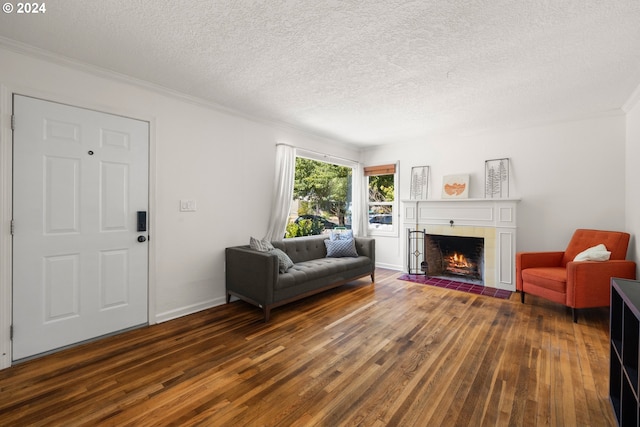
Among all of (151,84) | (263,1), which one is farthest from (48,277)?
(263,1)

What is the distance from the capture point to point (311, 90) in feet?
10.3

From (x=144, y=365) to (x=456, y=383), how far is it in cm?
237

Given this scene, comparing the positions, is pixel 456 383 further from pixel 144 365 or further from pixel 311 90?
pixel 311 90

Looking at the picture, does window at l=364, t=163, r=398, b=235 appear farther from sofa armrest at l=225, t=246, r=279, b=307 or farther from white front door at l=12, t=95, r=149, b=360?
white front door at l=12, t=95, r=149, b=360

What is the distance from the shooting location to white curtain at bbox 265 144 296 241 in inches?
166

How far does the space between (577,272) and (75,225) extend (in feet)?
16.5

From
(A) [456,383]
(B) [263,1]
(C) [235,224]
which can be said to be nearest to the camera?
(B) [263,1]

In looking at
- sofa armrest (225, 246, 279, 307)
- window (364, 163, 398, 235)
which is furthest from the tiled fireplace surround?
sofa armrest (225, 246, 279, 307)

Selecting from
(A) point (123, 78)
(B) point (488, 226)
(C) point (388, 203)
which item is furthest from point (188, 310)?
(B) point (488, 226)

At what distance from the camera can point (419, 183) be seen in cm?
529

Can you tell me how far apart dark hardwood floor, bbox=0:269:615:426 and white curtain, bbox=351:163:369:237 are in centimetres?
274

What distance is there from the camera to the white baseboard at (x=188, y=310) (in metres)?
3.07

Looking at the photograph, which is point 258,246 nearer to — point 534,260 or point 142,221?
point 142,221

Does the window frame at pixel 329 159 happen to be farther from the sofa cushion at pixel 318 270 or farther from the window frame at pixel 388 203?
the sofa cushion at pixel 318 270
